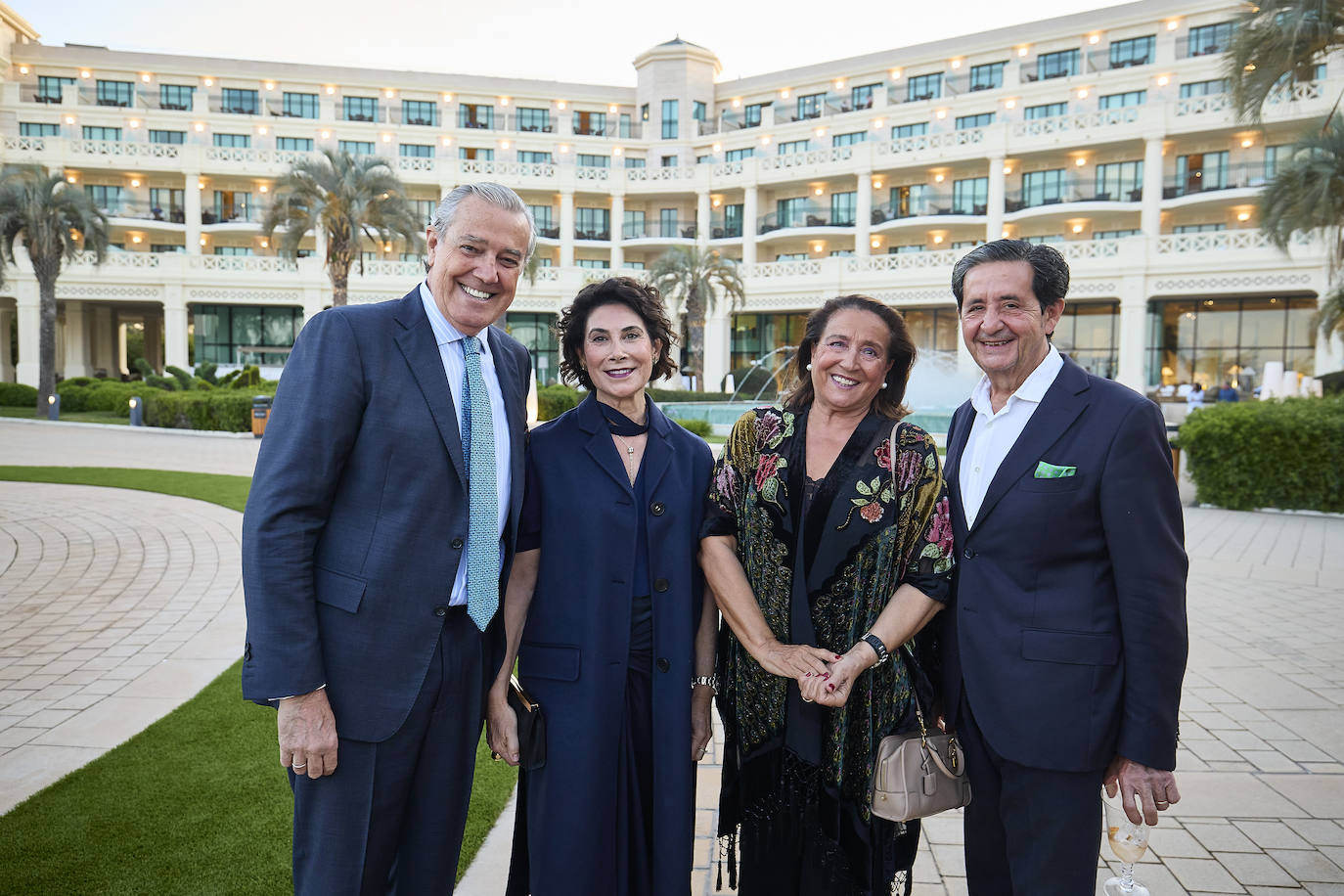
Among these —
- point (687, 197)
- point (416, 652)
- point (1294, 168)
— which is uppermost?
point (687, 197)

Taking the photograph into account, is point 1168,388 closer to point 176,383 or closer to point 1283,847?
point 1283,847

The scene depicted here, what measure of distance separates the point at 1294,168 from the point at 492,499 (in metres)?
24.5

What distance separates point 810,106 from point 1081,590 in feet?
173

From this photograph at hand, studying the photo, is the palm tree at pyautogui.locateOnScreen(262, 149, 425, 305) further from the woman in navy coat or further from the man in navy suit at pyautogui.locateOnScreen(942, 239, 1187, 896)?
the man in navy suit at pyautogui.locateOnScreen(942, 239, 1187, 896)

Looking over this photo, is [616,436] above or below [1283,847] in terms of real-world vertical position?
above

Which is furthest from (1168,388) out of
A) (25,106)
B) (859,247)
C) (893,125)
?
(25,106)

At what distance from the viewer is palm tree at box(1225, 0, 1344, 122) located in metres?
10.2

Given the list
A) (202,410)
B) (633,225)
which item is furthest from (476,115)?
(202,410)

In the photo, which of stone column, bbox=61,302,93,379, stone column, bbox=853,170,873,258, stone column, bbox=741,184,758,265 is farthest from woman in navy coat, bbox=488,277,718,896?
stone column, bbox=61,302,93,379

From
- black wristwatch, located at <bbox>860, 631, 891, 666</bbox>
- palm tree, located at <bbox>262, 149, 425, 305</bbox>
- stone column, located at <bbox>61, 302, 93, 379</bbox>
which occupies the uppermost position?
palm tree, located at <bbox>262, 149, 425, 305</bbox>

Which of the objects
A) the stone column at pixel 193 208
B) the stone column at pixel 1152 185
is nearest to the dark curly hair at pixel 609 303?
the stone column at pixel 1152 185

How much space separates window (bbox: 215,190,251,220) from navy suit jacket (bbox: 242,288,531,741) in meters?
53.0

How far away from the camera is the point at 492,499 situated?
251 centimetres

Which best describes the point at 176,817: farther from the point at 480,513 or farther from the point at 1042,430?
the point at 1042,430
